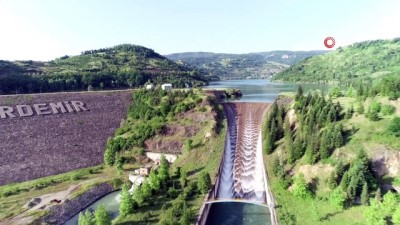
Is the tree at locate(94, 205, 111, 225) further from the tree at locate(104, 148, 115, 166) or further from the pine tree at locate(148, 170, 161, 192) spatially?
the tree at locate(104, 148, 115, 166)

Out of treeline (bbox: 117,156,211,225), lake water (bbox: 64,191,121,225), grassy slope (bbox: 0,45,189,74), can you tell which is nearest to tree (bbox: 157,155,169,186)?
treeline (bbox: 117,156,211,225)

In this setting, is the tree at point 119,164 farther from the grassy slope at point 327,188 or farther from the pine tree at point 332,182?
the pine tree at point 332,182

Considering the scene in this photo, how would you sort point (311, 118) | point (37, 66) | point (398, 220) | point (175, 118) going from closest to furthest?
point (398, 220) < point (311, 118) < point (175, 118) < point (37, 66)

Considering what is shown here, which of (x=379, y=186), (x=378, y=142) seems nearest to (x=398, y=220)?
(x=379, y=186)

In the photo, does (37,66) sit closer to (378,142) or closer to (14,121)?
(14,121)

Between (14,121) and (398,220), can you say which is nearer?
(398,220)

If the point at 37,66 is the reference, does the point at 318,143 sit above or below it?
below
